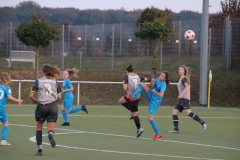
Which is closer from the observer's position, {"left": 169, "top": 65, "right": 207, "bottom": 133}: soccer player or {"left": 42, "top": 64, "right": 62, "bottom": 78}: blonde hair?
{"left": 42, "top": 64, "right": 62, "bottom": 78}: blonde hair

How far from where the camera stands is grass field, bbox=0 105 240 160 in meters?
12.1

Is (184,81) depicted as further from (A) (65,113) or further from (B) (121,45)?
(B) (121,45)

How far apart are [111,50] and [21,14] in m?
47.3

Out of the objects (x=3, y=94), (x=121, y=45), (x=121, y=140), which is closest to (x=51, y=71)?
(x=3, y=94)

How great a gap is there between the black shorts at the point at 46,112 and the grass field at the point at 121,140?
72 centimetres

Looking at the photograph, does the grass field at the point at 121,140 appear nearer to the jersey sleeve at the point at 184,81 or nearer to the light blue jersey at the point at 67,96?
the light blue jersey at the point at 67,96

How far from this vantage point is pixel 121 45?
3719cm

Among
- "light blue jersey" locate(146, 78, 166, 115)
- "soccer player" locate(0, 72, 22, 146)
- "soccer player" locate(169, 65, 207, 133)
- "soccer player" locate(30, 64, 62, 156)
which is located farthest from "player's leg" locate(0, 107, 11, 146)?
"soccer player" locate(169, 65, 207, 133)

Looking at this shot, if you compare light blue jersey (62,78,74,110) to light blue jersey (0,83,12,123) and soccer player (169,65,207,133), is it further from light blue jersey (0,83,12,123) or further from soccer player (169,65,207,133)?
light blue jersey (0,83,12,123)

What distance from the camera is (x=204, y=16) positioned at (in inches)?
1123

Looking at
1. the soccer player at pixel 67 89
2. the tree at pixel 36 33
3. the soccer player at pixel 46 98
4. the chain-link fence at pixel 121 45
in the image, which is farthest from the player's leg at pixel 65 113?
the chain-link fence at pixel 121 45

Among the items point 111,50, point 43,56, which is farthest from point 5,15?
point 111,50

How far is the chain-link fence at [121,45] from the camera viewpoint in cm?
3500

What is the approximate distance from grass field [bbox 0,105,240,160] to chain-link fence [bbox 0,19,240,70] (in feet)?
43.9
